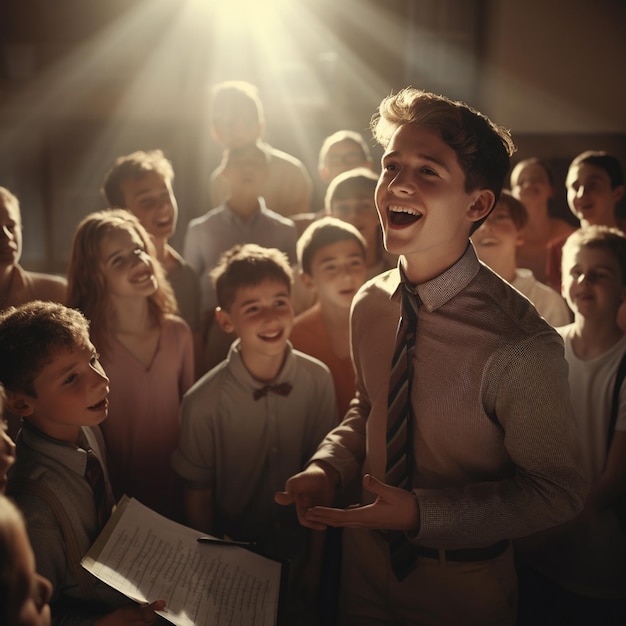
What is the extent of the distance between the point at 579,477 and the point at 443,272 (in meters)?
0.48

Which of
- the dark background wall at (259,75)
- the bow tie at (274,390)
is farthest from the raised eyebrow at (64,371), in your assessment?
the dark background wall at (259,75)

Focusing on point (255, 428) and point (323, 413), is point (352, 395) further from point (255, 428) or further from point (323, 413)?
point (255, 428)

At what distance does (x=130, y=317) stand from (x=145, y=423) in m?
0.36

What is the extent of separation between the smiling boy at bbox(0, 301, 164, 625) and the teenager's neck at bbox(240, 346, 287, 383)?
1.82 ft

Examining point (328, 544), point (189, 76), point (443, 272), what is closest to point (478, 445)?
point (443, 272)

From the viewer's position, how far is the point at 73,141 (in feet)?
20.1

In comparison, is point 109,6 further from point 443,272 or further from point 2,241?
point 443,272

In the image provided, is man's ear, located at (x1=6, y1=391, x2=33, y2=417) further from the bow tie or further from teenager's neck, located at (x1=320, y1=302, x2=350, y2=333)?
teenager's neck, located at (x1=320, y1=302, x2=350, y2=333)

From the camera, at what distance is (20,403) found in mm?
1450

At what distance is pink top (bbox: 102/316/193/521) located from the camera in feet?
6.97

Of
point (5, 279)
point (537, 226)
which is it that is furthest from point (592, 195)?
point (5, 279)

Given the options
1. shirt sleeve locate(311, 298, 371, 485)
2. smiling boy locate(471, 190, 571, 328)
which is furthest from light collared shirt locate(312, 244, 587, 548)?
smiling boy locate(471, 190, 571, 328)

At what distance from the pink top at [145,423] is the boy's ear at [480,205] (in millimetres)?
1219

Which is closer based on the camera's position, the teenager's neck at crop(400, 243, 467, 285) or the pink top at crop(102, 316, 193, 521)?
the teenager's neck at crop(400, 243, 467, 285)
